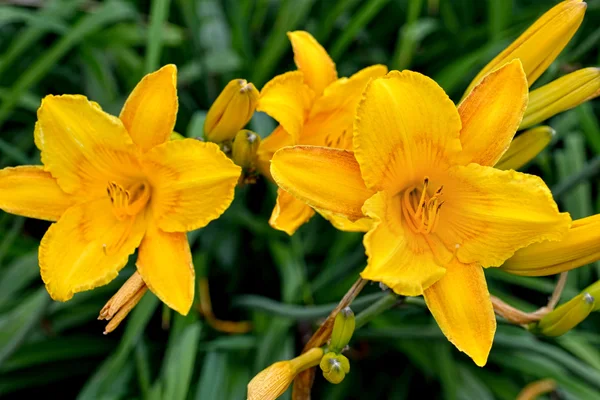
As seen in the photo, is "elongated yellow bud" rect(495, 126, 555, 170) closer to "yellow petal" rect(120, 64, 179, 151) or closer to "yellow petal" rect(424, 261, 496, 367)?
"yellow petal" rect(424, 261, 496, 367)

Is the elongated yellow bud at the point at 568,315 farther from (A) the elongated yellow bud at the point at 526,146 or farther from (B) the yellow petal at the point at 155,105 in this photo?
(B) the yellow petal at the point at 155,105

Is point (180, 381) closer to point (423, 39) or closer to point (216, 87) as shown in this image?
point (216, 87)

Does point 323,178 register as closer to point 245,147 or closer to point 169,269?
point 245,147

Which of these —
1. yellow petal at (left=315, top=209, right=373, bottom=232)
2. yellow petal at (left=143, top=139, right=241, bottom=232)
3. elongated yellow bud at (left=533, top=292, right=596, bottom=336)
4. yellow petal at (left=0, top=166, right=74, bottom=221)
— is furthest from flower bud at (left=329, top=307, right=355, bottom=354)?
yellow petal at (left=0, top=166, right=74, bottom=221)

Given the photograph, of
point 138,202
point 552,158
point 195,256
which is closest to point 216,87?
point 195,256

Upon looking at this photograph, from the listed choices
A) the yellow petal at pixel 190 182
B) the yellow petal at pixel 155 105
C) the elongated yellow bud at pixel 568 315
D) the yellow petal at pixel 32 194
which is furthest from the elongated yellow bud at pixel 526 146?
the yellow petal at pixel 32 194

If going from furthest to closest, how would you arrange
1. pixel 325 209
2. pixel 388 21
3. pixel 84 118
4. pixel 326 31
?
pixel 388 21
pixel 326 31
pixel 84 118
pixel 325 209

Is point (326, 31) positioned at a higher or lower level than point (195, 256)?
higher
